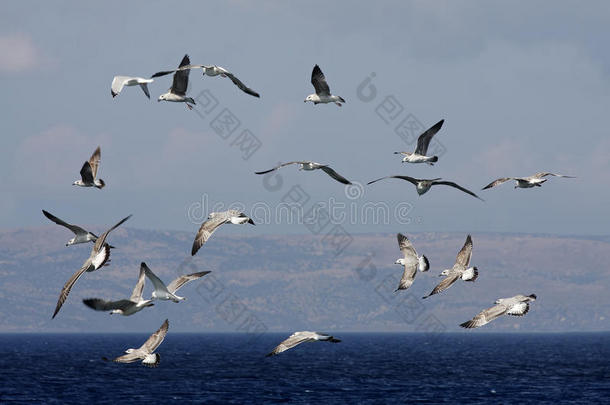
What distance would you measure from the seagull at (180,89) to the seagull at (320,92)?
6021mm

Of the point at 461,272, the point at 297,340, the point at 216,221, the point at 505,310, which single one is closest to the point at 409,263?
the point at 461,272

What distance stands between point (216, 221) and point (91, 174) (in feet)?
29.6

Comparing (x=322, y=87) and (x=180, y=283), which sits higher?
(x=322, y=87)

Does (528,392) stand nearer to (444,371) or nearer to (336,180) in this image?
(444,371)

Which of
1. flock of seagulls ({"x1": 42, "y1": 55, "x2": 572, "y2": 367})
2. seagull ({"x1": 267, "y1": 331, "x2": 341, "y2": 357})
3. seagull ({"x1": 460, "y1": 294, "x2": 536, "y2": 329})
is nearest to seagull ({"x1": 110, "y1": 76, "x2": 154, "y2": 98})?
flock of seagulls ({"x1": 42, "y1": 55, "x2": 572, "y2": 367})

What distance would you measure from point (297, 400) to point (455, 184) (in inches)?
3786

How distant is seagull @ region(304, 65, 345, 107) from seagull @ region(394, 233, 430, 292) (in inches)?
285

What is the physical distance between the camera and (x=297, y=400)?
128500 mm

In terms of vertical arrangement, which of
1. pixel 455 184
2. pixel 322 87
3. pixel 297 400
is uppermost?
pixel 322 87

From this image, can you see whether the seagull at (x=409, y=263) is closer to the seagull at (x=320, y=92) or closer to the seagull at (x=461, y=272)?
the seagull at (x=461, y=272)

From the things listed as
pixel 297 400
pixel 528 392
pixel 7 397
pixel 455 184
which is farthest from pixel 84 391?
pixel 455 184

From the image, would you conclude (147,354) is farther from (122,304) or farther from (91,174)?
(122,304)

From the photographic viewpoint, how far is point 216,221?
3822 cm

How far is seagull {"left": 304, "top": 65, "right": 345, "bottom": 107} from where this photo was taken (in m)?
46.1
